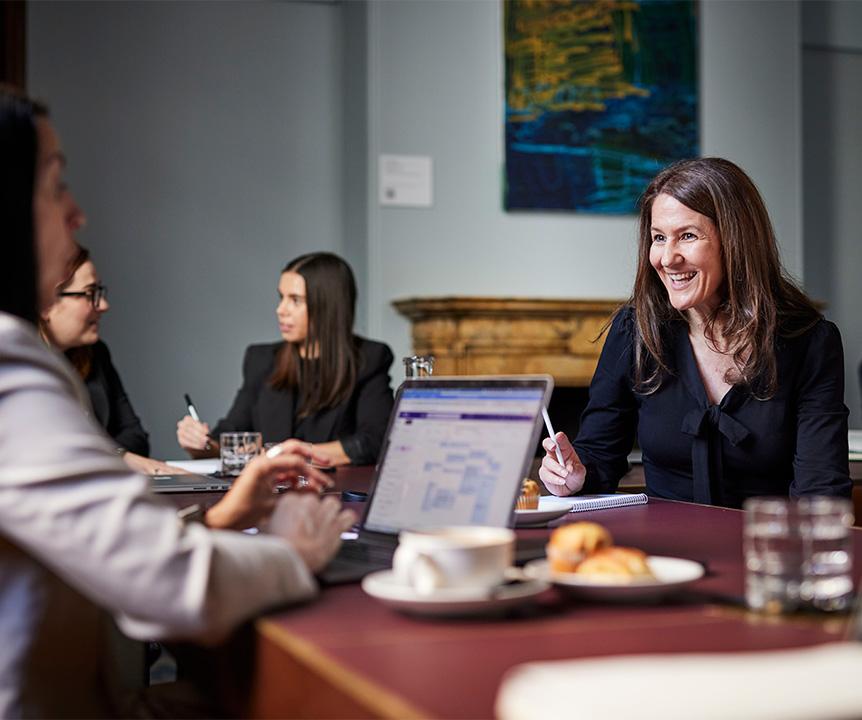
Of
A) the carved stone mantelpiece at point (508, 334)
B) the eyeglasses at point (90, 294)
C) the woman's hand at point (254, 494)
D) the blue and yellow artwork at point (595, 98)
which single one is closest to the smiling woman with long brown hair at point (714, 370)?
the woman's hand at point (254, 494)

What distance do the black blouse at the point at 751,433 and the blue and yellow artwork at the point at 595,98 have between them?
2.83 metres

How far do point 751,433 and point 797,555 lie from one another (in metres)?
1.16

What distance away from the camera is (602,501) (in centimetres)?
187

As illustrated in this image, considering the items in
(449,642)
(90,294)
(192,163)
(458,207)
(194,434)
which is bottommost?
(194,434)

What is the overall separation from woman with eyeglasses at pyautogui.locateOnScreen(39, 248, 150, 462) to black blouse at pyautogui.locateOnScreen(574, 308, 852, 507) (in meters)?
1.56

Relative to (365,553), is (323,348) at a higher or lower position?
higher

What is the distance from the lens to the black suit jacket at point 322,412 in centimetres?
359

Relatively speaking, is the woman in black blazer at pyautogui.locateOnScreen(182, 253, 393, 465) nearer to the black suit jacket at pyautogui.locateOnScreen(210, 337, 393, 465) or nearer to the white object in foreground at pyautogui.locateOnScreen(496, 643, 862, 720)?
the black suit jacket at pyautogui.locateOnScreen(210, 337, 393, 465)

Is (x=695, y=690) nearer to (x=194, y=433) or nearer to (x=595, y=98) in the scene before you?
(x=194, y=433)

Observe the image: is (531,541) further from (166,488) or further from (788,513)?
(166,488)

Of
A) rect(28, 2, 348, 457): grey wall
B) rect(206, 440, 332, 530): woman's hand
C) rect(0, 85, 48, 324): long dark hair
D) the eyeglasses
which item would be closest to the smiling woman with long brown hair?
rect(206, 440, 332, 530): woman's hand

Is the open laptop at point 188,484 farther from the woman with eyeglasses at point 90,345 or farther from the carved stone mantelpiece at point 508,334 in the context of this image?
the carved stone mantelpiece at point 508,334

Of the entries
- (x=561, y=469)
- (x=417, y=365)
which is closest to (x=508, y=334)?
(x=417, y=365)

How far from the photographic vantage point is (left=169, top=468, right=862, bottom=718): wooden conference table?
30.9 inches
